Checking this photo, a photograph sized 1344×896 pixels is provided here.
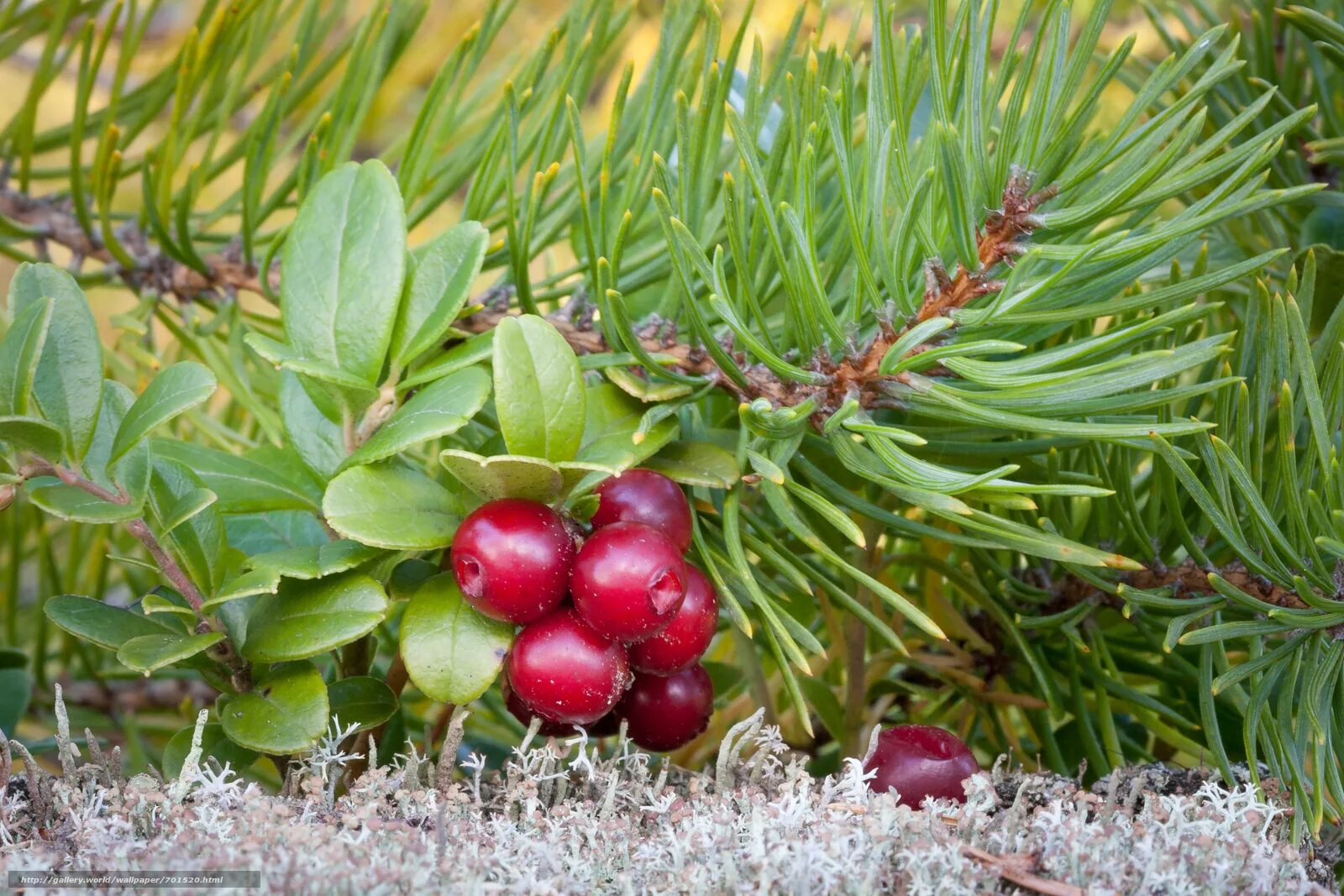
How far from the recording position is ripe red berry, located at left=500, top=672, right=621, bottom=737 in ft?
1.79

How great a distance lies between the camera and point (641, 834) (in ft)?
1.56

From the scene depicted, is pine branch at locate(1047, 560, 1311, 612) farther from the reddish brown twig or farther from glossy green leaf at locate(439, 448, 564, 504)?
glossy green leaf at locate(439, 448, 564, 504)

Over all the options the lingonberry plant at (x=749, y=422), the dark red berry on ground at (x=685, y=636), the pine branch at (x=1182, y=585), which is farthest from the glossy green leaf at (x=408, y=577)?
the pine branch at (x=1182, y=585)

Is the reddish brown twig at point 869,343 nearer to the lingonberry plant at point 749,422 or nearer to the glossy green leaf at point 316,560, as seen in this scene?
the lingonberry plant at point 749,422

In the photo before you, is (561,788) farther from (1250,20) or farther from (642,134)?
(1250,20)

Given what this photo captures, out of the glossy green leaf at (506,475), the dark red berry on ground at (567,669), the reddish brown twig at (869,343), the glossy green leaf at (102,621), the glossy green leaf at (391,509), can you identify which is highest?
the reddish brown twig at (869,343)

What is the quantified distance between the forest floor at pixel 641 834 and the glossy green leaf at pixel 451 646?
0.14ft

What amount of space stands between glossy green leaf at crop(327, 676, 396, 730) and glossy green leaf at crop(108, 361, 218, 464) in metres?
0.15

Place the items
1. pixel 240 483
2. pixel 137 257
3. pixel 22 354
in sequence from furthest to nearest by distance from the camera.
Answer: pixel 137 257
pixel 240 483
pixel 22 354

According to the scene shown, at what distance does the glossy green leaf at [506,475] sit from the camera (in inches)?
18.1

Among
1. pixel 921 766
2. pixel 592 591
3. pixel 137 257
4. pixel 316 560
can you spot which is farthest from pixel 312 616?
pixel 137 257

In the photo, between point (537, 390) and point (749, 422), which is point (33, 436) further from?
point (749, 422)

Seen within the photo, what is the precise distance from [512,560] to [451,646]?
5cm

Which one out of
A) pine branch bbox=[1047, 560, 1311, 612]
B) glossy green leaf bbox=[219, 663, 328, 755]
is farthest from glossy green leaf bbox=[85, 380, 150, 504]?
pine branch bbox=[1047, 560, 1311, 612]
